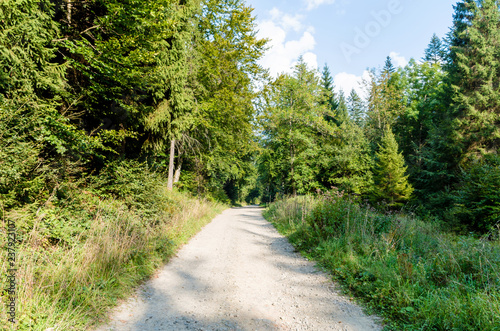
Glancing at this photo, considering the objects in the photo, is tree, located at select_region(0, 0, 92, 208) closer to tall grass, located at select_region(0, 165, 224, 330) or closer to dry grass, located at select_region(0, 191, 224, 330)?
tall grass, located at select_region(0, 165, 224, 330)

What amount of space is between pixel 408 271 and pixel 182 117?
30.1ft

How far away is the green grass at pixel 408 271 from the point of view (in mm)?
2770

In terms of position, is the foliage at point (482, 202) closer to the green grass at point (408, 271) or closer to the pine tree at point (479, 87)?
the green grass at point (408, 271)

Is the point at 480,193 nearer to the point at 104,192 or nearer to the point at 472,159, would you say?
the point at 472,159

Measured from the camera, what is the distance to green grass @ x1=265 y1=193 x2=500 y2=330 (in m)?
2.77

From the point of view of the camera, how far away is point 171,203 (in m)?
8.61

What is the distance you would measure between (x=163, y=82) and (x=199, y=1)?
18.9ft

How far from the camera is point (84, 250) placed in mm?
3631

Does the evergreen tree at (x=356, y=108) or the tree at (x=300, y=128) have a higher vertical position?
the evergreen tree at (x=356, y=108)

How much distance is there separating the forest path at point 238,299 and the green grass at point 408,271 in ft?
1.39

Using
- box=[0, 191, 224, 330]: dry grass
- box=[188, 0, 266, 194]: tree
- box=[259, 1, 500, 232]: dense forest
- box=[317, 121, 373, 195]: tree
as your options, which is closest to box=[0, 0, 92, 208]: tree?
box=[0, 191, 224, 330]: dry grass

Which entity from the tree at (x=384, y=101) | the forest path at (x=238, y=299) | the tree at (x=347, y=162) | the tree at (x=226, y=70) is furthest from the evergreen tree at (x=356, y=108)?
the forest path at (x=238, y=299)

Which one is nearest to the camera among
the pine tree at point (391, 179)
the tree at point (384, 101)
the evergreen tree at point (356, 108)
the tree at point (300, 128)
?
the pine tree at point (391, 179)

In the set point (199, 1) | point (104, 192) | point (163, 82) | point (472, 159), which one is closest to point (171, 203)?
point (104, 192)
